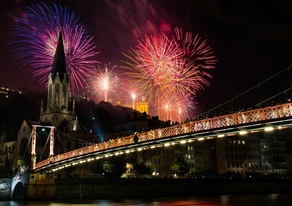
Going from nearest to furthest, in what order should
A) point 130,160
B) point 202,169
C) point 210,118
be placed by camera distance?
1. point 210,118
2. point 130,160
3. point 202,169

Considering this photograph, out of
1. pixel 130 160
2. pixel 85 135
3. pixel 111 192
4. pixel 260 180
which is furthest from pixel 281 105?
pixel 85 135

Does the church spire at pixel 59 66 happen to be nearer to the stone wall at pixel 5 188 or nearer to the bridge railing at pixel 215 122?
the stone wall at pixel 5 188

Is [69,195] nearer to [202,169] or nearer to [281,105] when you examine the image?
[281,105]

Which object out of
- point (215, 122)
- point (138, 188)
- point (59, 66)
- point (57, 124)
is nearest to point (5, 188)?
point (138, 188)

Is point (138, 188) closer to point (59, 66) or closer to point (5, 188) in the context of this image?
point (5, 188)

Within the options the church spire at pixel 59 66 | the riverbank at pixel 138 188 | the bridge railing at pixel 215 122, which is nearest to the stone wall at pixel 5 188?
the riverbank at pixel 138 188

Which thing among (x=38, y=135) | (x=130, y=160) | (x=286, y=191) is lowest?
(x=286, y=191)

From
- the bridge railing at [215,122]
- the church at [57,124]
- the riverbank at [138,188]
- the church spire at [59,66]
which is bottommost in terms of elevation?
the riverbank at [138,188]
